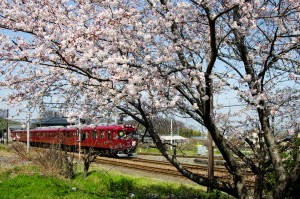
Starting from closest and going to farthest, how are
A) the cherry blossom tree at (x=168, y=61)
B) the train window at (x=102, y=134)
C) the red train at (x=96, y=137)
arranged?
the cherry blossom tree at (x=168, y=61), the red train at (x=96, y=137), the train window at (x=102, y=134)

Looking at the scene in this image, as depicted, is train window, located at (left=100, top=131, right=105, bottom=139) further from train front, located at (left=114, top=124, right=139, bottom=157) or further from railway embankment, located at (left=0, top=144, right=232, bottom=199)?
railway embankment, located at (left=0, top=144, right=232, bottom=199)

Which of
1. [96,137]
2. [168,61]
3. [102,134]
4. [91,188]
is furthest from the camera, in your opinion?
[96,137]

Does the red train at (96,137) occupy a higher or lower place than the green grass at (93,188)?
higher

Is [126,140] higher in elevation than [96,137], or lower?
higher

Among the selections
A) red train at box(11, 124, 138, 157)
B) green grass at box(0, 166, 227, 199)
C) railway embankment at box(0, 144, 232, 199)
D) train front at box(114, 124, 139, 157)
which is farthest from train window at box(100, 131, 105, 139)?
green grass at box(0, 166, 227, 199)

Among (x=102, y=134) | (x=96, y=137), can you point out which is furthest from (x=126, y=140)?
(x=96, y=137)

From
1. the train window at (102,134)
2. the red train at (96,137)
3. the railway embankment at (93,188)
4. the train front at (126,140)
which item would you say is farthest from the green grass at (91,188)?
the train window at (102,134)

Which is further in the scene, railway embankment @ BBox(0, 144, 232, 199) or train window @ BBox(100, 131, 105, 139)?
train window @ BBox(100, 131, 105, 139)

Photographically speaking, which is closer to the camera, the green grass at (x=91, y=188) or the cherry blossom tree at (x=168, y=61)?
the cherry blossom tree at (x=168, y=61)

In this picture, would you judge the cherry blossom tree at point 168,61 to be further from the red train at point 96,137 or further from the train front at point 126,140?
the red train at point 96,137

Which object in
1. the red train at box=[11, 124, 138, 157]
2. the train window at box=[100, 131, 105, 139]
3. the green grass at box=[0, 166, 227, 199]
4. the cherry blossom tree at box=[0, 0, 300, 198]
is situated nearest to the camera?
the cherry blossom tree at box=[0, 0, 300, 198]

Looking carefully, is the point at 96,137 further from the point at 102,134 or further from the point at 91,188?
the point at 91,188

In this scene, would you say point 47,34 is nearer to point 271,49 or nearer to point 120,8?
point 120,8

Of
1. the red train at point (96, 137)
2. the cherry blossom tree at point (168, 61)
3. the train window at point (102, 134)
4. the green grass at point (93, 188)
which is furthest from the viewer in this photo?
the train window at point (102, 134)
